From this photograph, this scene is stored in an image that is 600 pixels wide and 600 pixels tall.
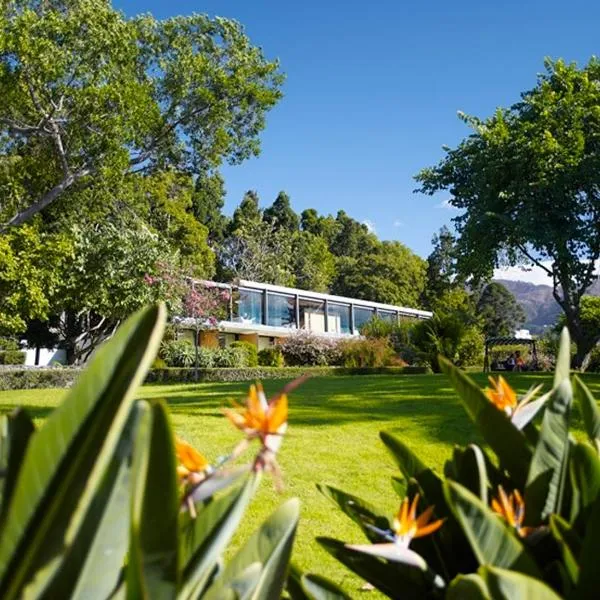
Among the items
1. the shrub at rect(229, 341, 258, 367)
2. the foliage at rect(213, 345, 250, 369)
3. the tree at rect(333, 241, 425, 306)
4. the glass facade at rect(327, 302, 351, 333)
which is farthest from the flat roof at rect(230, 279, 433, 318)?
the foliage at rect(213, 345, 250, 369)

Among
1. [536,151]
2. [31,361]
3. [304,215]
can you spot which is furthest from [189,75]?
[304,215]

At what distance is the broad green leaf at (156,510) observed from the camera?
625 mm

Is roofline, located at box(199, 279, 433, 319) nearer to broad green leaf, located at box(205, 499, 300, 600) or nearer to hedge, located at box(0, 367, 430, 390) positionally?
hedge, located at box(0, 367, 430, 390)

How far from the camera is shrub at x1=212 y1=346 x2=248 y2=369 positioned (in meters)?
26.5

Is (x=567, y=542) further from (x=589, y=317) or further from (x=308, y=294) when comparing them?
(x=308, y=294)

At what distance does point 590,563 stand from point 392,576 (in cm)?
34

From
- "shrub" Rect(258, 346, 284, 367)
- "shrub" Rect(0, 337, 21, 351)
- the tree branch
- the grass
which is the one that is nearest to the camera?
the grass

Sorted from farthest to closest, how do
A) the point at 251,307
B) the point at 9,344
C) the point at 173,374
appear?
the point at 251,307 < the point at 9,344 < the point at 173,374

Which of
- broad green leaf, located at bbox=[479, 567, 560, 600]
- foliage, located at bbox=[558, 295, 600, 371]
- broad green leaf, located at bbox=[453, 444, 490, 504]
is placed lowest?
broad green leaf, located at bbox=[479, 567, 560, 600]

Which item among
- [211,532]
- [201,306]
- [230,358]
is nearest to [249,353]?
[230,358]

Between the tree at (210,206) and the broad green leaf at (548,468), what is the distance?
4831 centimetres

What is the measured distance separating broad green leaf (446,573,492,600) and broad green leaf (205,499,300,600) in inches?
8.3

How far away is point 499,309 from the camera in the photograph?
231 feet

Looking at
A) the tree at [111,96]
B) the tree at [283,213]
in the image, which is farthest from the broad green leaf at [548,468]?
the tree at [283,213]
